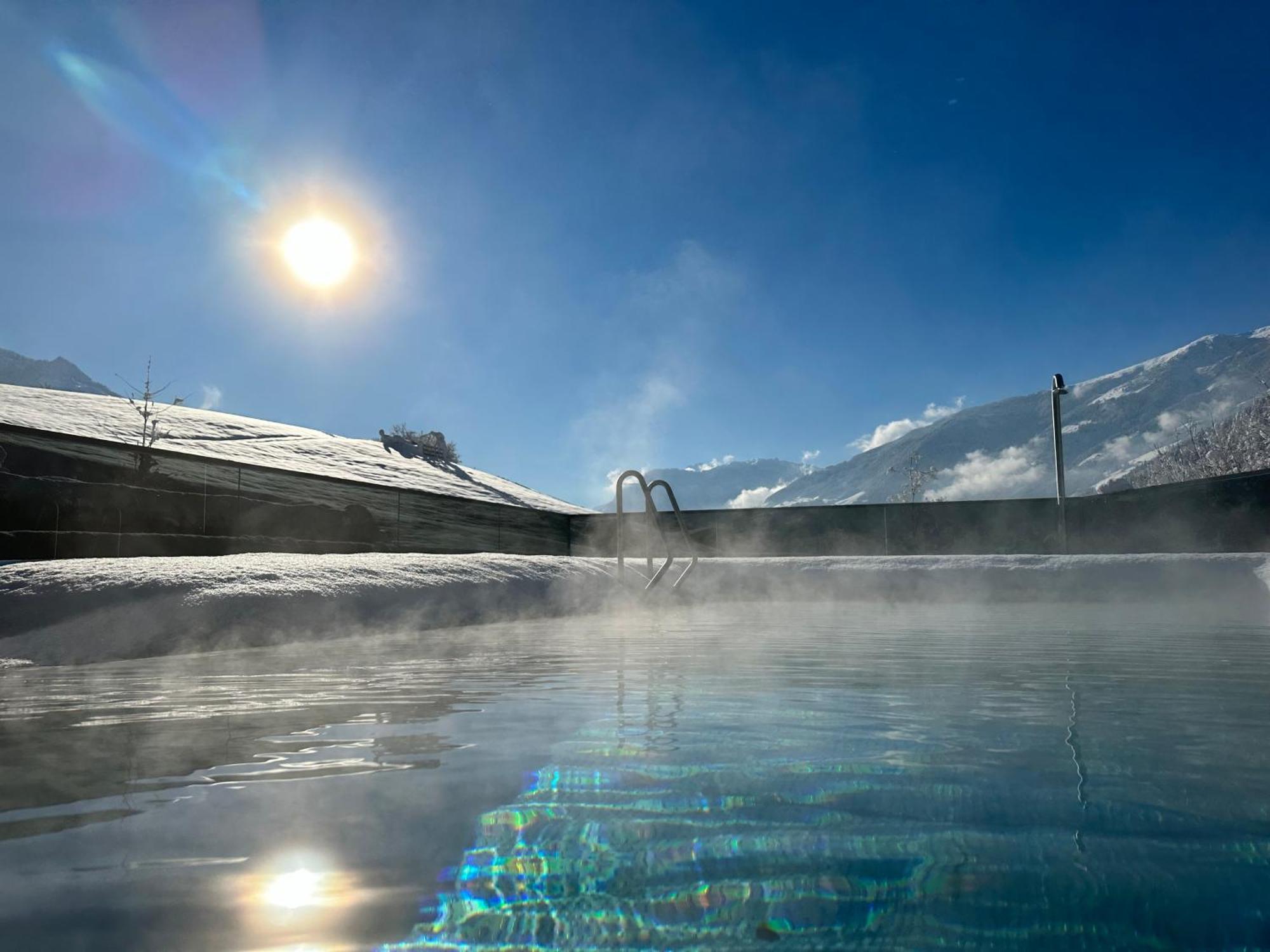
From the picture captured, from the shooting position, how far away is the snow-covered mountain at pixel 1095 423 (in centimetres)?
13725

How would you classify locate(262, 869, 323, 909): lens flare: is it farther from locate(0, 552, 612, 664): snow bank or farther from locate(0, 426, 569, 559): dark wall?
locate(0, 426, 569, 559): dark wall

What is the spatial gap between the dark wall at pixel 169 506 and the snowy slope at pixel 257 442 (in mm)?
7533

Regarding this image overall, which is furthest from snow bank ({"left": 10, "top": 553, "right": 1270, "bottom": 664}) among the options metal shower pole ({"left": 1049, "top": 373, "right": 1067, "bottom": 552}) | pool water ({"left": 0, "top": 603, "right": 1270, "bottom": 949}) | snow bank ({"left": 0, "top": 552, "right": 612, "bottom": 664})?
metal shower pole ({"left": 1049, "top": 373, "right": 1067, "bottom": 552})

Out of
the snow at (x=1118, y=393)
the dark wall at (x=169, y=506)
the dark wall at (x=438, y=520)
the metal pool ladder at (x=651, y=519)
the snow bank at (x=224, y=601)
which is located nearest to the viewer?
the snow bank at (x=224, y=601)

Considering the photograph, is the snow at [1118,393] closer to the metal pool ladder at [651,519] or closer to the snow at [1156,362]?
the snow at [1156,362]

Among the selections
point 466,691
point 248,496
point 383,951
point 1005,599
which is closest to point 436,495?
point 248,496

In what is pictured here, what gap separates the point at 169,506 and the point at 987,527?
11.5m

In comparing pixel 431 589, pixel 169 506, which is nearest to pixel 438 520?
pixel 169 506

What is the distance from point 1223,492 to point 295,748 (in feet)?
41.5

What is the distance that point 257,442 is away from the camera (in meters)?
21.7

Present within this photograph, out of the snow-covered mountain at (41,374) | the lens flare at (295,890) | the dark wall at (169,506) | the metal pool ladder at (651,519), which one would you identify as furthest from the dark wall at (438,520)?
the snow-covered mountain at (41,374)

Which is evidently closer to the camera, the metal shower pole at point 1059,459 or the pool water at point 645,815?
the pool water at point 645,815

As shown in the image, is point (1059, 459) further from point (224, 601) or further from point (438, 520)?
point (224, 601)

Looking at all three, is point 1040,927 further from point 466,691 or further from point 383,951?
point 466,691
